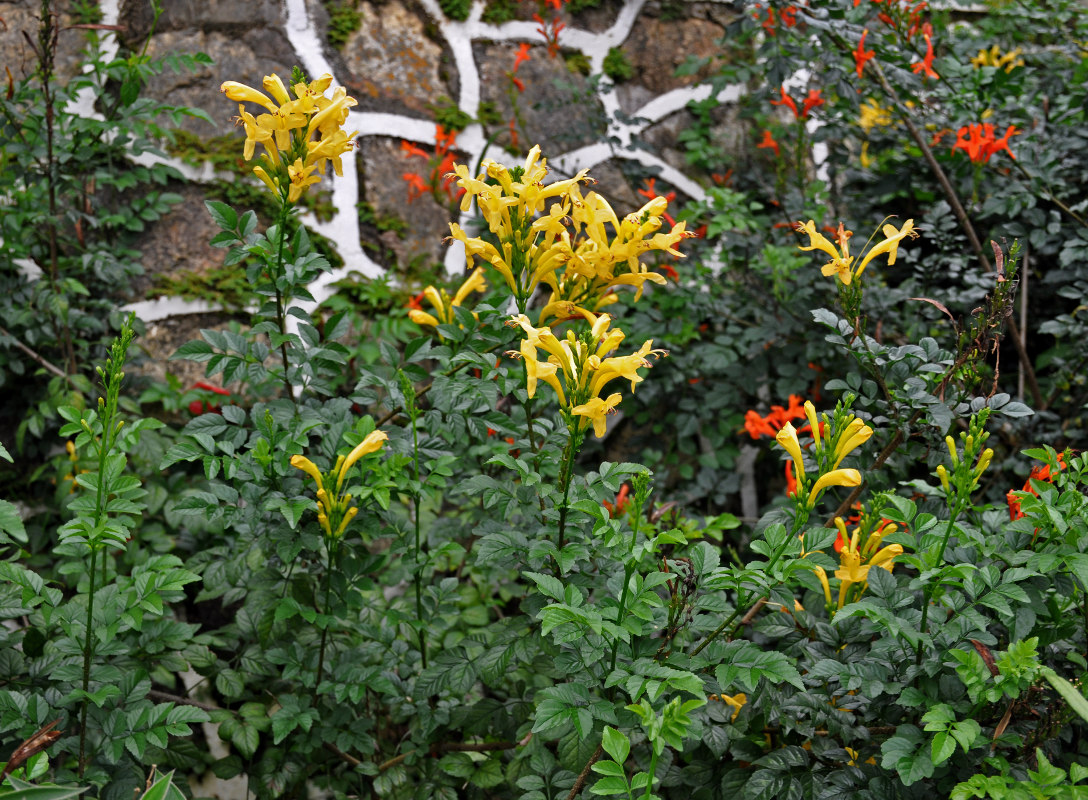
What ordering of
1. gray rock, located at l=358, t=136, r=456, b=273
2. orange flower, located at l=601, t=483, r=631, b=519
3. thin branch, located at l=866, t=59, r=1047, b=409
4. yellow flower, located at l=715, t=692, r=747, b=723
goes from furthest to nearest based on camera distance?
gray rock, located at l=358, t=136, r=456, b=273 → thin branch, located at l=866, t=59, r=1047, b=409 → orange flower, located at l=601, t=483, r=631, b=519 → yellow flower, located at l=715, t=692, r=747, b=723

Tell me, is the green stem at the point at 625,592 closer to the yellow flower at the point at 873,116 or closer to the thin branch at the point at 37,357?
the thin branch at the point at 37,357

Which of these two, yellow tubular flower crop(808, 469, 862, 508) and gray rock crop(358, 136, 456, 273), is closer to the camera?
yellow tubular flower crop(808, 469, 862, 508)

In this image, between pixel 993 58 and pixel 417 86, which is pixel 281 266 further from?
pixel 993 58

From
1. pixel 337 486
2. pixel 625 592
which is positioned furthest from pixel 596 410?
pixel 337 486

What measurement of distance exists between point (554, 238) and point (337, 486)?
0.59 meters

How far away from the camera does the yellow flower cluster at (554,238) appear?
1.46 meters

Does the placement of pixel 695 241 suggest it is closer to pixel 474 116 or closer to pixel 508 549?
pixel 474 116

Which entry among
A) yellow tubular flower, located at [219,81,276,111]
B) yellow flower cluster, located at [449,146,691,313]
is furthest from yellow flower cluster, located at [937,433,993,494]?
yellow tubular flower, located at [219,81,276,111]

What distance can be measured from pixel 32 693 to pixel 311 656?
48cm

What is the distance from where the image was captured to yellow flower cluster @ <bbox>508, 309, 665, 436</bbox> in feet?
4.06

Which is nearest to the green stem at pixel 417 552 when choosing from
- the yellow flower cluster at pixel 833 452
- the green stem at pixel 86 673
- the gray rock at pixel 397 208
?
the green stem at pixel 86 673

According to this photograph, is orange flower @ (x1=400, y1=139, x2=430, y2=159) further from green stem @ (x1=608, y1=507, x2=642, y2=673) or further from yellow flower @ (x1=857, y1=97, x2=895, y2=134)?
green stem @ (x1=608, y1=507, x2=642, y2=673)

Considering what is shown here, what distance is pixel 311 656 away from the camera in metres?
1.67

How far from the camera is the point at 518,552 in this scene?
1455mm
